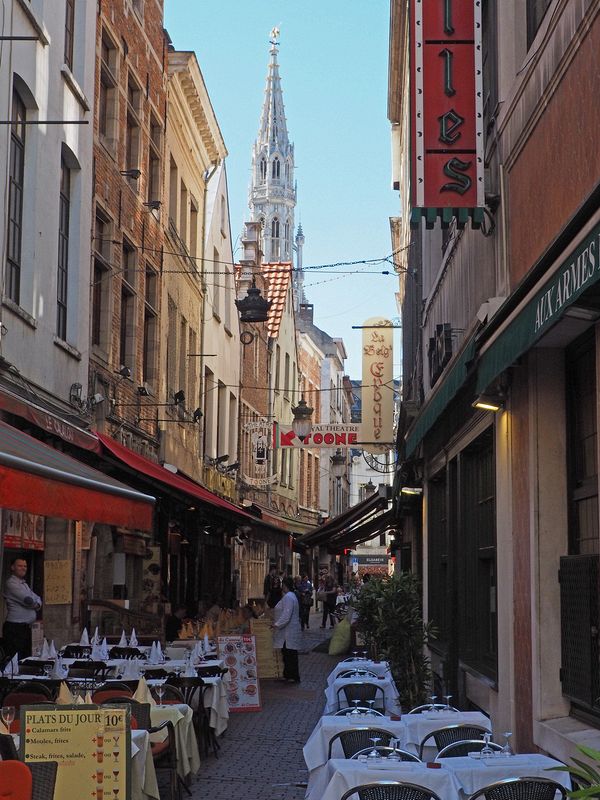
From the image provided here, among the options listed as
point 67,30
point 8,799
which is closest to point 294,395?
point 67,30

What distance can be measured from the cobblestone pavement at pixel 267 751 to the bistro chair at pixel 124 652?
1.41 meters

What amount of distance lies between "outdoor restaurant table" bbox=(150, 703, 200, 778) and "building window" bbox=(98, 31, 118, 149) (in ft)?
39.4

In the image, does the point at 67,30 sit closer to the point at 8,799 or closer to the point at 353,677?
the point at 353,677

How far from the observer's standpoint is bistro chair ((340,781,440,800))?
6.05 m

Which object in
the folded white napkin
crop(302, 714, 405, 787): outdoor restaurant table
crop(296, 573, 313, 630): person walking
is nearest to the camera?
crop(302, 714, 405, 787): outdoor restaurant table

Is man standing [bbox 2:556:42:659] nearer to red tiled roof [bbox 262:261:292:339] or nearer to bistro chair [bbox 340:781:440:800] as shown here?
bistro chair [bbox 340:781:440:800]

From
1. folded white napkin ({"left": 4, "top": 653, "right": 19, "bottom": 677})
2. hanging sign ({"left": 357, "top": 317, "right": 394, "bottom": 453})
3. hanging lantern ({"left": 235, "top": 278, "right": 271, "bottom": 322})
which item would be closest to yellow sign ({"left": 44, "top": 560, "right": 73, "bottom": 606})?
folded white napkin ({"left": 4, "top": 653, "right": 19, "bottom": 677})

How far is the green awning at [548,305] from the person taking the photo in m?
5.52

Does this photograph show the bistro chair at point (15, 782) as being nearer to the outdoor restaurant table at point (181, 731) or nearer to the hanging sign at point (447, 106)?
the outdoor restaurant table at point (181, 731)

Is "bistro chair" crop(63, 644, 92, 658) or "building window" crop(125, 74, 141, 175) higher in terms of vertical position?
"building window" crop(125, 74, 141, 175)

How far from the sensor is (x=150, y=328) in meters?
23.7

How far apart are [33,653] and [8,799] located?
29.5 feet

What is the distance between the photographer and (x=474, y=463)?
43.0 ft

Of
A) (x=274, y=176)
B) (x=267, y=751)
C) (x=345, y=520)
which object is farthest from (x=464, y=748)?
(x=274, y=176)
